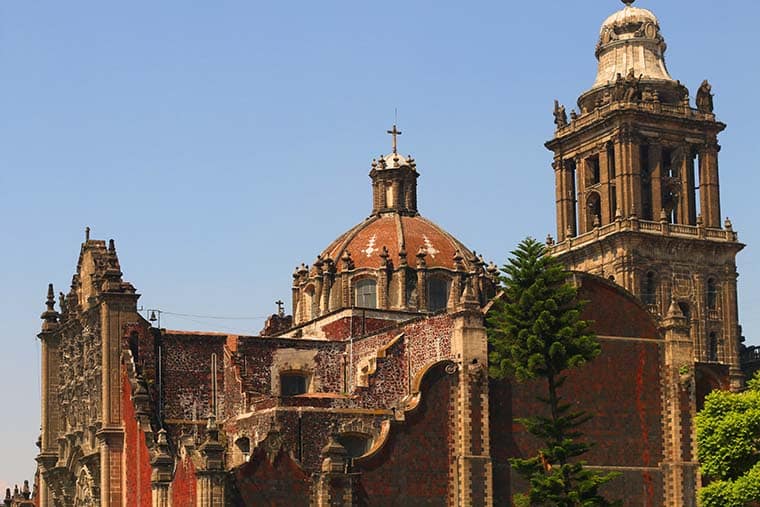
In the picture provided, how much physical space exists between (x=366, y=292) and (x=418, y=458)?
17562mm

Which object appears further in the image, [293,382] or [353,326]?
[353,326]

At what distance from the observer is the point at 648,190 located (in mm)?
111938

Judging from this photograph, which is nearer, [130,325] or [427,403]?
[427,403]

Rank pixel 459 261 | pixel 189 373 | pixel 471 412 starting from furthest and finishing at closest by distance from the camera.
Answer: pixel 459 261, pixel 189 373, pixel 471 412

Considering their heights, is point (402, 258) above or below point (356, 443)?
above

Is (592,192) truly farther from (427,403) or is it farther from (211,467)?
(211,467)

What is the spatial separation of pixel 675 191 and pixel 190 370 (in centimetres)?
3953

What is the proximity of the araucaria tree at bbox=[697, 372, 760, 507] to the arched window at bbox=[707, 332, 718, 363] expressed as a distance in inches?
1053

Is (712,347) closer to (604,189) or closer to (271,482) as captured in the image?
(604,189)

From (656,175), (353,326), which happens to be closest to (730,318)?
(656,175)

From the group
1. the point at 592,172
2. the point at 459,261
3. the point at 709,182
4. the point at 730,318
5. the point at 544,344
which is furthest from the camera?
the point at 592,172

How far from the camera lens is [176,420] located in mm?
82375

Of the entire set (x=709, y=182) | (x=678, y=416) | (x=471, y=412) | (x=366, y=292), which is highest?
(x=709, y=182)

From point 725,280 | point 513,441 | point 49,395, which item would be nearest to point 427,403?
point 513,441
